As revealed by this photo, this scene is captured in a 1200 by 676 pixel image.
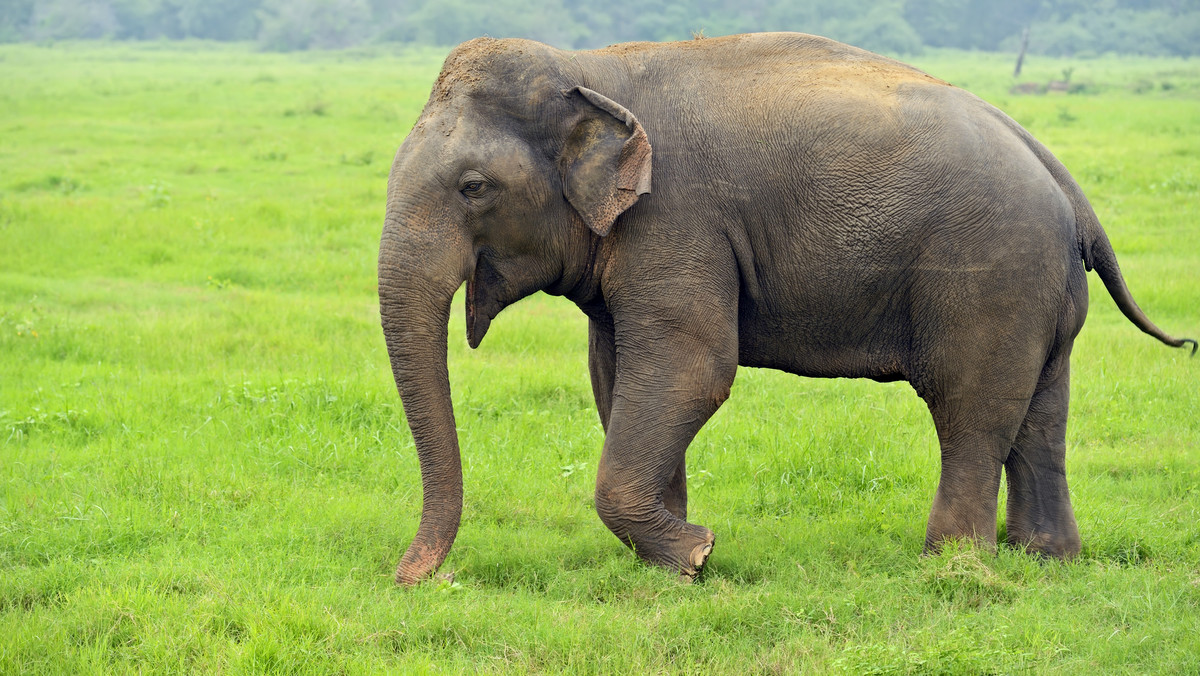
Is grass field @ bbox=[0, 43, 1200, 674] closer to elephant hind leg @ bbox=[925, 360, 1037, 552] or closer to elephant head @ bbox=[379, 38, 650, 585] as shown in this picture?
elephant hind leg @ bbox=[925, 360, 1037, 552]

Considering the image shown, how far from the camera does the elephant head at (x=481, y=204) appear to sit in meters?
4.31

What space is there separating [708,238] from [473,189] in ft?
3.01

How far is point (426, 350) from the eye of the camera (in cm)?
438

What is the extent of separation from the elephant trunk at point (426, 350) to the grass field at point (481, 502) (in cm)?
23

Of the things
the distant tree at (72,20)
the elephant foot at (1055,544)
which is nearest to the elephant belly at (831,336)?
the elephant foot at (1055,544)

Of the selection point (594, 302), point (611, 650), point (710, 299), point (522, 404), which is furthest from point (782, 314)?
point (522, 404)

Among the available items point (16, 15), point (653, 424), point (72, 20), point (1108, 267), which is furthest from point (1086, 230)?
point (72, 20)

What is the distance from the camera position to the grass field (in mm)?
4113

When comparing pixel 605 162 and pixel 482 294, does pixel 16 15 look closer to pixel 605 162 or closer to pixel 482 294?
pixel 482 294

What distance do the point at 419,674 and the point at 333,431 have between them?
9.66ft

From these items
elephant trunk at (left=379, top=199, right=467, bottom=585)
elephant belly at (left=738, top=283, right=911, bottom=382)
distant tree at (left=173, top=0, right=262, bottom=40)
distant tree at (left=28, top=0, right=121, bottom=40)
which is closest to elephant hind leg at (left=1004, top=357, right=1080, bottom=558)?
elephant belly at (left=738, top=283, right=911, bottom=382)

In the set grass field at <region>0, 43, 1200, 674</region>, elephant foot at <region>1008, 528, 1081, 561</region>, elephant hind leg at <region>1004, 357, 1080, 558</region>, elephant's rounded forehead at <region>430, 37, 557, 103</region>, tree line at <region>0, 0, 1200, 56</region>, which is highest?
elephant's rounded forehead at <region>430, 37, 557, 103</region>

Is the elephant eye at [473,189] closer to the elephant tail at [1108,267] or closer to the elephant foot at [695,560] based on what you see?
the elephant foot at [695,560]

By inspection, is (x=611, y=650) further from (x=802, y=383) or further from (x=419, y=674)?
(x=802, y=383)
